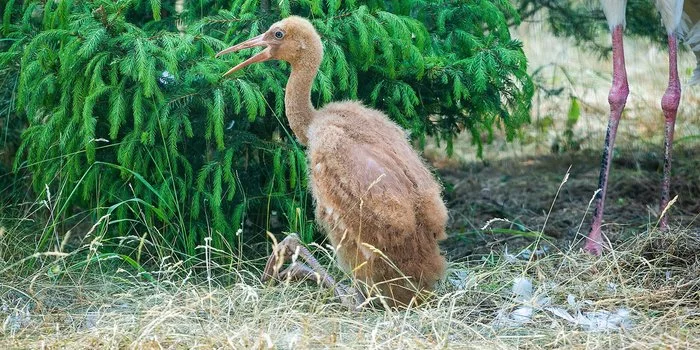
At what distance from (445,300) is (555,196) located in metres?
2.28

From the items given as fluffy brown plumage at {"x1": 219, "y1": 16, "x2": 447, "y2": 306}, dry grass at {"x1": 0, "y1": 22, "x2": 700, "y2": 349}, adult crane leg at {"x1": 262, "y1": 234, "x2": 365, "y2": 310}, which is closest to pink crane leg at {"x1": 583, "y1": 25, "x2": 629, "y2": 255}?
dry grass at {"x1": 0, "y1": 22, "x2": 700, "y2": 349}

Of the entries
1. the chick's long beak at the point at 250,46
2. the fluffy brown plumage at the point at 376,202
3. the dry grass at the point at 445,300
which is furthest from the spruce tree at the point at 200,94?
the fluffy brown plumage at the point at 376,202

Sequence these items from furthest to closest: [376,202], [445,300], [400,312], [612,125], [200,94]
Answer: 1. [612,125]
2. [200,94]
3. [445,300]
4. [400,312]
5. [376,202]

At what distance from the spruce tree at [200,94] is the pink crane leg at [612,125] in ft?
1.94

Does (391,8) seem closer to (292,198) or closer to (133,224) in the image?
(292,198)

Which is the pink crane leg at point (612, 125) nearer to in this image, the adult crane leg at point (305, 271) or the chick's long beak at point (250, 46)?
the adult crane leg at point (305, 271)

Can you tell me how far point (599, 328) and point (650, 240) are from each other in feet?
4.32

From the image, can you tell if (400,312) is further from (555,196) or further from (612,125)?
(555,196)

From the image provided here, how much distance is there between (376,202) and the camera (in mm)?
4988

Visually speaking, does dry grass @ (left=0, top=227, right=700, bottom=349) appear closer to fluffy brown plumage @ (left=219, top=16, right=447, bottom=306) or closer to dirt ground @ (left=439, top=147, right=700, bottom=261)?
fluffy brown plumage @ (left=219, top=16, right=447, bottom=306)

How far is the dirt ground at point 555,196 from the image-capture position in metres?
7.02

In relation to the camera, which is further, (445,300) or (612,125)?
(612,125)

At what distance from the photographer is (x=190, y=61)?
5.84 meters

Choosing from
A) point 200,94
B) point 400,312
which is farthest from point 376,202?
point 200,94
